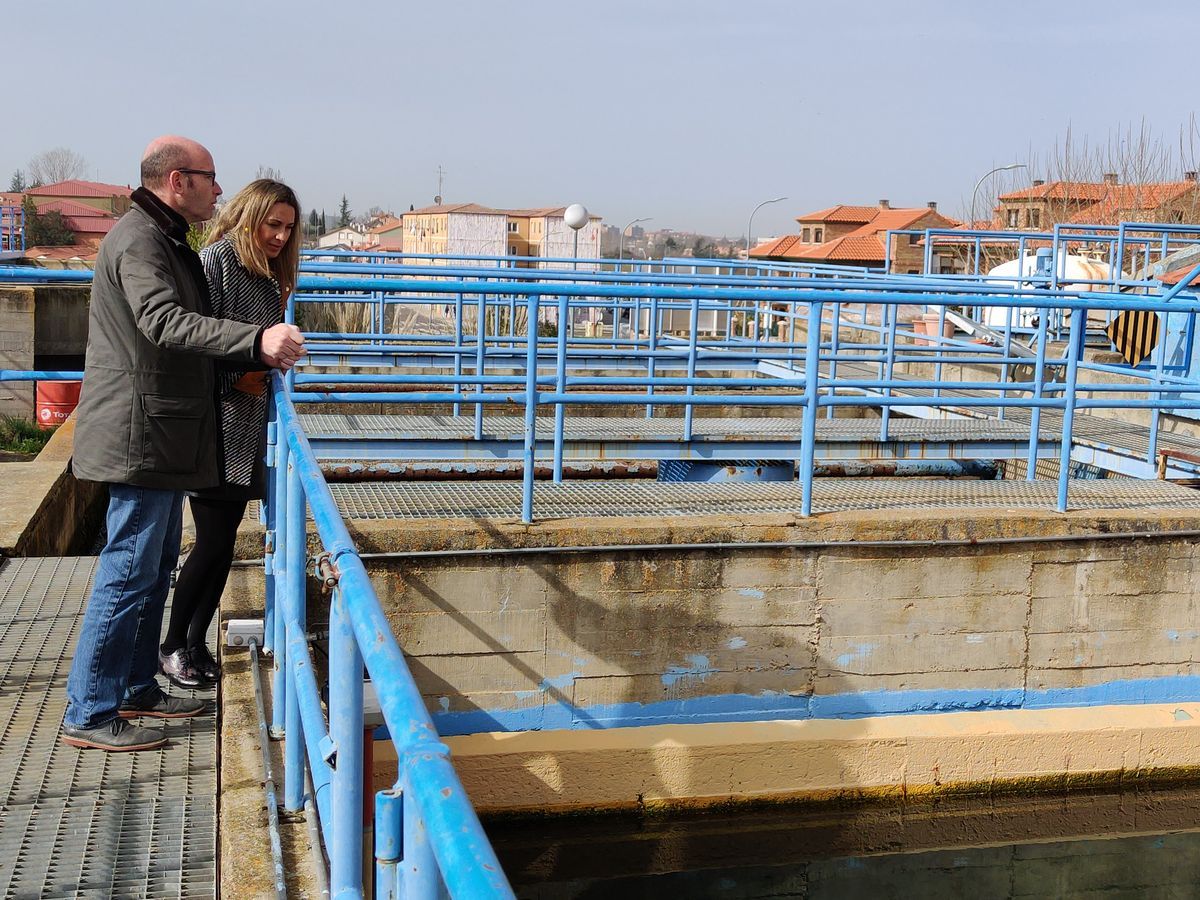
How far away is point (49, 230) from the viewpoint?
62.2 m

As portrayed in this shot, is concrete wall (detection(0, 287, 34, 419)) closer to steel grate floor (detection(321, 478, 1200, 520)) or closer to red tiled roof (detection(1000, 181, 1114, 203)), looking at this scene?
steel grate floor (detection(321, 478, 1200, 520))

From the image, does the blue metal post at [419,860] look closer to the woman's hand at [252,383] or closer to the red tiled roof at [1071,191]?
the woman's hand at [252,383]

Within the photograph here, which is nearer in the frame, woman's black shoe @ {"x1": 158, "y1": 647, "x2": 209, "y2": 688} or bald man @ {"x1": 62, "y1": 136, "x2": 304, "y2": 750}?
bald man @ {"x1": 62, "y1": 136, "x2": 304, "y2": 750}

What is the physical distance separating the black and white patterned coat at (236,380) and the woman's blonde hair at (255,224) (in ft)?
0.14

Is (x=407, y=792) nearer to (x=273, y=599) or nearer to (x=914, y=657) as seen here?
(x=273, y=599)

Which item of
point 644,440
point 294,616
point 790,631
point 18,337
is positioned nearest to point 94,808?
point 294,616

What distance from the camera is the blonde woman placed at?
3738mm

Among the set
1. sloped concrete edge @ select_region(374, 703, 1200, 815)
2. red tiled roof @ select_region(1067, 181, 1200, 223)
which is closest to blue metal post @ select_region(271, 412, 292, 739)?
sloped concrete edge @ select_region(374, 703, 1200, 815)

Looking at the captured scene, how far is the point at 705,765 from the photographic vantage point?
6.00 m

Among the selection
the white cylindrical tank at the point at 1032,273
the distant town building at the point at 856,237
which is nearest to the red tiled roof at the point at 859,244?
the distant town building at the point at 856,237

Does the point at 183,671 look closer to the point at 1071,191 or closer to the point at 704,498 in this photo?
the point at 704,498

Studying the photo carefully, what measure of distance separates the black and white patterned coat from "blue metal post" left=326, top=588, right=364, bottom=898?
178cm

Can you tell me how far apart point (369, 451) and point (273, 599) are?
3.59 m

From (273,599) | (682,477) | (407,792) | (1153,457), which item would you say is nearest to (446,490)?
(273,599)
